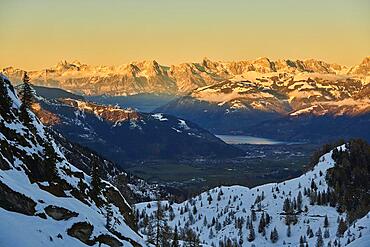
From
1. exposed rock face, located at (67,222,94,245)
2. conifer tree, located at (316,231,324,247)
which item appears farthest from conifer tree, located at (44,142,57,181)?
conifer tree, located at (316,231,324,247)

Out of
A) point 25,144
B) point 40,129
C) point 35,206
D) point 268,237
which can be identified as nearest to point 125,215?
point 40,129

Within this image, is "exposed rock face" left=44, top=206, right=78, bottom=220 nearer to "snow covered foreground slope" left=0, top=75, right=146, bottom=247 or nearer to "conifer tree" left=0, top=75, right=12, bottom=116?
"snow covered foreground slope" left=0, top=75, right=146, bottom=247

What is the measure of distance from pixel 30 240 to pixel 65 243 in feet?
25.8

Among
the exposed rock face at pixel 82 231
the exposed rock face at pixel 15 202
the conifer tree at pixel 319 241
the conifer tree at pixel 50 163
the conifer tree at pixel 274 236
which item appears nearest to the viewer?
the exposed rock face at pixel 15 202

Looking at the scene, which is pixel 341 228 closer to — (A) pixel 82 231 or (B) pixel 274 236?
(B) pixel 274 236

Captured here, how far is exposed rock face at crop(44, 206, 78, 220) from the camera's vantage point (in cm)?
7431

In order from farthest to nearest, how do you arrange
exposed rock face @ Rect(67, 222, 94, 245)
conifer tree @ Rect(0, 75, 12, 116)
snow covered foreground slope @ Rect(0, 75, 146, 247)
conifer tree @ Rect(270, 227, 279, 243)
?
conifer tree @ Rect(270, 227, 279, 243) → conifer tree @ Rect(0, 75, 12, 116) → exposed rock face @ Rect(67, 222, 94, 245) → snow covered foreground slope @ Rect(0, 75, 146, 247)

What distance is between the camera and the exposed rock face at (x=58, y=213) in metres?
74.3

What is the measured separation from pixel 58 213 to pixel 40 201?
286 centimetres

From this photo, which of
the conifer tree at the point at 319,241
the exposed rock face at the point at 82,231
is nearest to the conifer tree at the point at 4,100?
the exposed rock face at the point at 82,231

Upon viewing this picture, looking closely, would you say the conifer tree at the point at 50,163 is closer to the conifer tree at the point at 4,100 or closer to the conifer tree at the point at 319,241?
the conifer tree at the point at 4,100

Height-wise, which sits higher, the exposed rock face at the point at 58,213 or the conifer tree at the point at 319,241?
the conifer tree at the point at 319,241

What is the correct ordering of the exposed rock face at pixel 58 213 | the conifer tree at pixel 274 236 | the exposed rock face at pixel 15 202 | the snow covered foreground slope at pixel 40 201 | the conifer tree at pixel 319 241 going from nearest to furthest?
the snow covered foreground slope at pixel 40 201 → the exposed rock face at pixel 15 202 → the exposed rock face at pixel 58 213 → the conifer tree at pixel 319 241 → the conifer tree at pixel 274 236

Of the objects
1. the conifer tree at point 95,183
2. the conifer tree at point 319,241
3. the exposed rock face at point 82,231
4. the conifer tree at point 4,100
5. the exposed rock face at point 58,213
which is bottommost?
the exposed rock face at point 82,231
